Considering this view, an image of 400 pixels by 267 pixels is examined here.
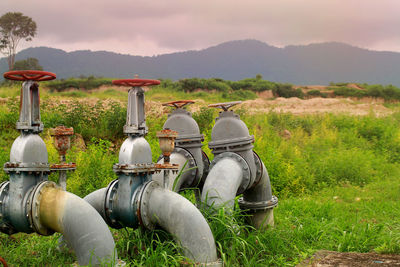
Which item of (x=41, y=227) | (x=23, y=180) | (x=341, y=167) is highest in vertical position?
(x=23, y=180)

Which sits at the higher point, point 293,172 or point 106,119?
point 106,119

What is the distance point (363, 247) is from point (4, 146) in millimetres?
7816

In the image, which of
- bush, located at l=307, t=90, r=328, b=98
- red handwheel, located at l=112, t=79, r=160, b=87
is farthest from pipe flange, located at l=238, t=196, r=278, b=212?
bush, located at l=307, t=90, r=328, b=98

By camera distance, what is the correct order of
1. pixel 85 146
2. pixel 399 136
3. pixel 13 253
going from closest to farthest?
pixel 13 253, pixel 85 146, pixel 399 136

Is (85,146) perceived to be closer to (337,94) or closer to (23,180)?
(23,180)

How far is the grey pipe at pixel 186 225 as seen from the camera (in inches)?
132

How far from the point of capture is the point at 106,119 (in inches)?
417

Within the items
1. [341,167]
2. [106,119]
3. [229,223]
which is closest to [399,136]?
[341,167]

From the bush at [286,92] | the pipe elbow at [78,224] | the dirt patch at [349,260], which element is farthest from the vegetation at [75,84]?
the dirt patch at [349,260]

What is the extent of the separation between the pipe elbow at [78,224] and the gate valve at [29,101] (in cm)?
50

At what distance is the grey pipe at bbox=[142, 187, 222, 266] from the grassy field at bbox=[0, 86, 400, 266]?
0.40ft

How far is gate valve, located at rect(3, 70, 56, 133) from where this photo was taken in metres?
3.19

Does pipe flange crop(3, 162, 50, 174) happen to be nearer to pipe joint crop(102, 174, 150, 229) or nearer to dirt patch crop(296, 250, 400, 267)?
pipe joint crop(102, 174, 150, 229)

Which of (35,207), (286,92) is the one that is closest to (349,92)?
(286,92)
